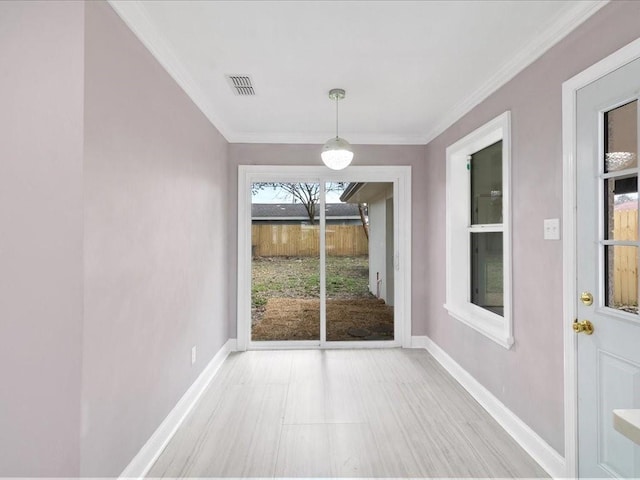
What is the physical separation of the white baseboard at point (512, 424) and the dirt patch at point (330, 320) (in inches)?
36.8

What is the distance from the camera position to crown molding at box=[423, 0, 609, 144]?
173 cm

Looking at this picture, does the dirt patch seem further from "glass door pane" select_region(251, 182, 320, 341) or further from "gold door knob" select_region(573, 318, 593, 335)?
"gold door knob" select_region(573, 318, 593, 335)

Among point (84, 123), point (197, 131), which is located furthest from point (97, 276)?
point (197, 131)

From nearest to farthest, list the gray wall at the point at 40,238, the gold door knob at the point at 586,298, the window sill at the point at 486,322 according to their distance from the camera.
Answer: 1. the gray wall at the point at 40,238
2. the gold door knob at the point at 586,298
3. the window sill at the point at 486,322

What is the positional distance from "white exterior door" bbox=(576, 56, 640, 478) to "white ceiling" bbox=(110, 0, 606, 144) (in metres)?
0.54

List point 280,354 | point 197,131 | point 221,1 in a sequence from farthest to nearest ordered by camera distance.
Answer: point 280,354, point 197,131, point 221,1

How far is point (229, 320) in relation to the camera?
160 inches

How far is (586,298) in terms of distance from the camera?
1.73m

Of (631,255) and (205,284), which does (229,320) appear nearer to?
(205,284)

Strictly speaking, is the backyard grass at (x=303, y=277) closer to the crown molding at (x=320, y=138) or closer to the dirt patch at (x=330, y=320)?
the dirt patch at (x=330, y=320)

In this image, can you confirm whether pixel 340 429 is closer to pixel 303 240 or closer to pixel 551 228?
pixel 551 228

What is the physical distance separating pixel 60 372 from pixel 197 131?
2143 millimetres

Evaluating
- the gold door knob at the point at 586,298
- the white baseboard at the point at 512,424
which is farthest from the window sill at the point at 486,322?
the gold door knob at the point at 586,298

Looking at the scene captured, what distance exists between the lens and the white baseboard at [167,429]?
1900 mm
